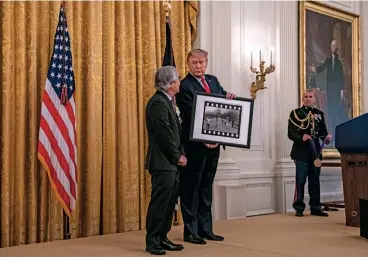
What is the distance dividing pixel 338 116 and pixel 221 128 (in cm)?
420

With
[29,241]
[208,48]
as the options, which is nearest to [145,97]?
[208,48]

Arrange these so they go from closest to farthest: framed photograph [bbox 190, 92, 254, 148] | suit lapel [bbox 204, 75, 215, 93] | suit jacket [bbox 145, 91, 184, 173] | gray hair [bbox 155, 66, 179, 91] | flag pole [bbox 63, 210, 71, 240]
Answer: suit jacket [bbox 145, 91, 184, 173]
gray hair [bbox 155, 66, 179, 91]
framed photograph [bbox 190, 92, 254, 148]
suit lapel [bbox 204, 75, 215, 93]
flag pole [bbox 63, 210, 71, 240]

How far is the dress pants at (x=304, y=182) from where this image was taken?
627 cm

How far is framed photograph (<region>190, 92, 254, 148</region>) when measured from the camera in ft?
13.8

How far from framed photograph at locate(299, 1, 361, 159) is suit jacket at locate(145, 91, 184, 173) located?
3.87m

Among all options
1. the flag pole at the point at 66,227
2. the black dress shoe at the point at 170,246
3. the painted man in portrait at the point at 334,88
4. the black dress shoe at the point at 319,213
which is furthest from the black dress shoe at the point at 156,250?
the painted man in portrait at the point at 334,88

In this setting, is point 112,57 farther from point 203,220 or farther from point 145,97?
point 203,220

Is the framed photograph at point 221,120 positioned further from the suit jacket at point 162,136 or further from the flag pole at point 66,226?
the flag pole at point 66,226

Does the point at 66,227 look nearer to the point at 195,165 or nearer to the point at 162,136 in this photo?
the point at 195,165

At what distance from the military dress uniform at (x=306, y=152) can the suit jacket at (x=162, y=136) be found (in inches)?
110

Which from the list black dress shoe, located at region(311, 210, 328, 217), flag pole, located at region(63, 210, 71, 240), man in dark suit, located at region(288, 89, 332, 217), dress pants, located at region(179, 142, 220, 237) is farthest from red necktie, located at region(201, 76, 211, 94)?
black dress shoe, located at region(311, 210, 328, 217)

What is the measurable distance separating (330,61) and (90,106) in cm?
424

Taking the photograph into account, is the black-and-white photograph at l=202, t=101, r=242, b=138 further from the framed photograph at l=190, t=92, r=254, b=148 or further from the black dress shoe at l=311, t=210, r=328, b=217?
the black dress shoe at l=311, t=210, r=328, b=217

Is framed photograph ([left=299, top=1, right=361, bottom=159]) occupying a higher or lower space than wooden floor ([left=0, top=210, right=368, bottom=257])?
higher
